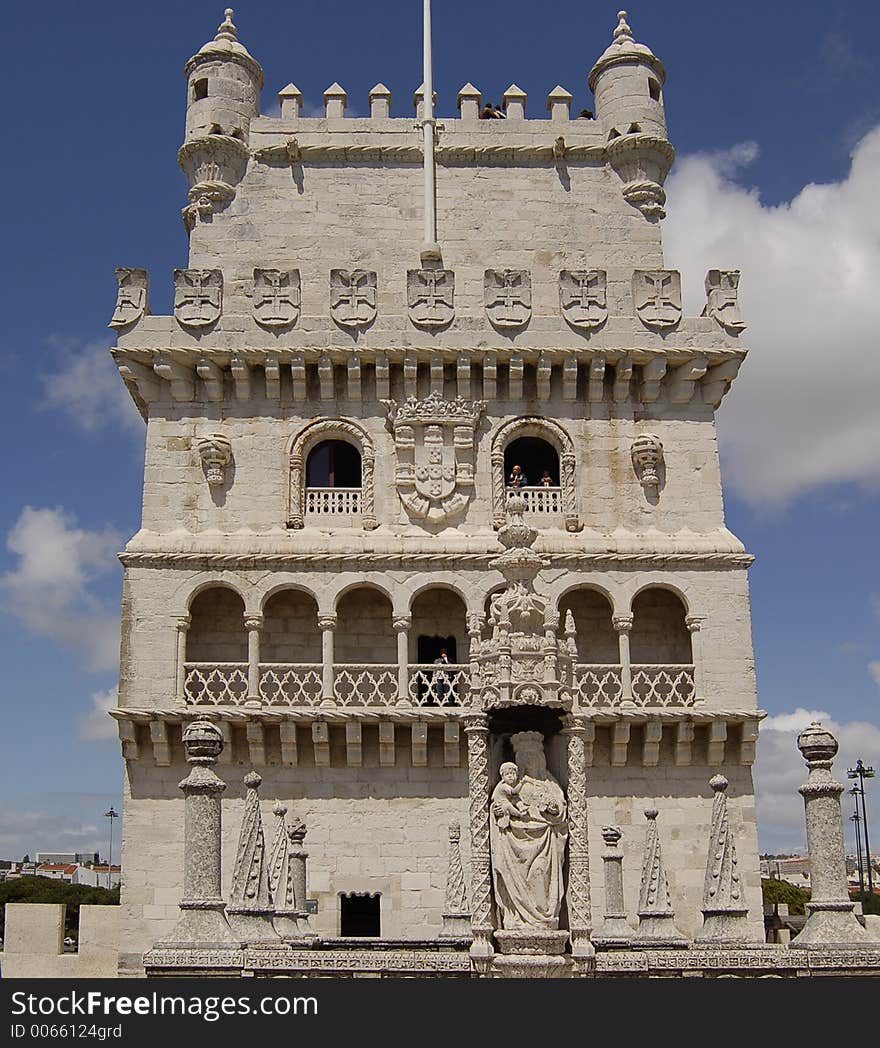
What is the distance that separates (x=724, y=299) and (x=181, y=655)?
1504 cm

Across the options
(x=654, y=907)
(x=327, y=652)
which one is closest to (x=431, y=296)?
(x=327, y=652)

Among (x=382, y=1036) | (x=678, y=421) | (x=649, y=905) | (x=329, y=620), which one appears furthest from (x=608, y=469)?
(x=382, y=1036)

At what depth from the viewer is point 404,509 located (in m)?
28.1

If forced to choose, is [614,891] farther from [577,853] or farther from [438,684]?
[577,853]

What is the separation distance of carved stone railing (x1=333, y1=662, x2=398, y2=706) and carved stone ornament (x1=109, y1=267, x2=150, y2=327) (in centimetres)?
938

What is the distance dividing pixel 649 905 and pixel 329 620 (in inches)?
377

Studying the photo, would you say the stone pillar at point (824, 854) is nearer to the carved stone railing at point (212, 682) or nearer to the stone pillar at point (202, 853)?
the stone pillar at point (202, 853)

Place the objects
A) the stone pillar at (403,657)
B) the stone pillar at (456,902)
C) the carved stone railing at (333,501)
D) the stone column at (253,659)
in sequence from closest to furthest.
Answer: the stone pillar at (456,902) → the stone column at (253,659) → the stone pillar at (403,657) → the carved stone railing at (333,501)

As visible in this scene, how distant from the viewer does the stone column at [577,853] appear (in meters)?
14.3

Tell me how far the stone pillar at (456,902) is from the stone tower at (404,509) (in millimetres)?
2428

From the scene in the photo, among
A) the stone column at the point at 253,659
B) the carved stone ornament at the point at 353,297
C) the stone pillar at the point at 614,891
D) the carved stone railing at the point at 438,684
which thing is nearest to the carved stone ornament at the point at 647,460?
the carved stone railing at the point at 438,684

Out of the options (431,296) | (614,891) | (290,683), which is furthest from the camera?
(431,296)

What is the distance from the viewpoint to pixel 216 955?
14320 millimetres

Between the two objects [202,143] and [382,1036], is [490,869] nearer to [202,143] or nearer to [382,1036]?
[382,1036]
